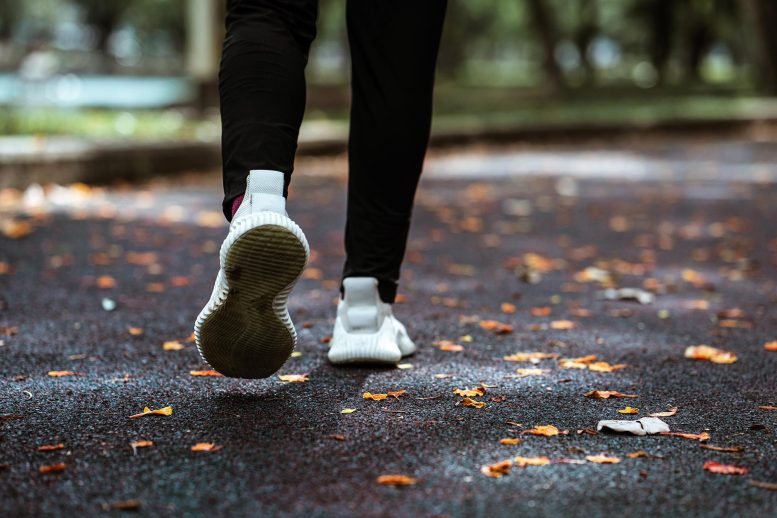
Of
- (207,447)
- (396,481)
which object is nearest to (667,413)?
(396,481)

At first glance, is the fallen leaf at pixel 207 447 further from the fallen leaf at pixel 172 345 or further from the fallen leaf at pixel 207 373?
the fallen leaf at pixel 172 345

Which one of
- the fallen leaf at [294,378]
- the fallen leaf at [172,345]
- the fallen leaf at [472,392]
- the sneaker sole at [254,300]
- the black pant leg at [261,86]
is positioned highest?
the black pant leg at [261,86]

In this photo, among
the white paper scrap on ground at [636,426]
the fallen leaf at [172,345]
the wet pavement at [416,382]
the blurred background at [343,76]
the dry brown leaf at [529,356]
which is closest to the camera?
the wet pavement at [416,382]

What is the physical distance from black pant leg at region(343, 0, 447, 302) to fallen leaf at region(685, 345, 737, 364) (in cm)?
84

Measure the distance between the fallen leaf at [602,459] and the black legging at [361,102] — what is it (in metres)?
0.81

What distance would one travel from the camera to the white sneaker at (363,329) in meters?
2.77

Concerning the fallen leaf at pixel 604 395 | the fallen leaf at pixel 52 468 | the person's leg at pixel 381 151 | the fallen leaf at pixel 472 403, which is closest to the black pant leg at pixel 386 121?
the person's leg at pixel 381 151

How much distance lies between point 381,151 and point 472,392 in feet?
2.07

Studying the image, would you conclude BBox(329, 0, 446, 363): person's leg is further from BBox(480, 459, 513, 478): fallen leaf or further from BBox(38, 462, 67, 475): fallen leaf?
BBox(38, 462, 67, 475): fallen leaf

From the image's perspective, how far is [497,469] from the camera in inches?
77.5

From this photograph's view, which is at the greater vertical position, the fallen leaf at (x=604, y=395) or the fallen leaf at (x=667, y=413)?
the fallen leaf at (x=667, y=413)

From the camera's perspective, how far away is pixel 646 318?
3.65m

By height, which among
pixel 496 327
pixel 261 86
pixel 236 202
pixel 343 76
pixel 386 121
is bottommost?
pixel 343 76

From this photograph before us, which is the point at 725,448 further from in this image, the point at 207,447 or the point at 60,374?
the point at 60,374
